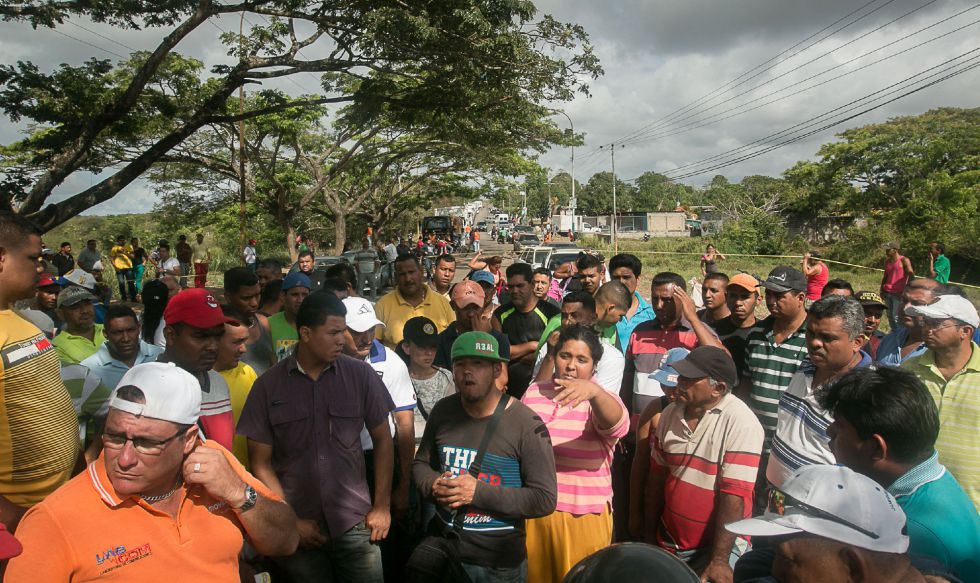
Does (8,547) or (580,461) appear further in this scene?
(580,461)

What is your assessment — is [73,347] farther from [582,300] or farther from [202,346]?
[582,300]

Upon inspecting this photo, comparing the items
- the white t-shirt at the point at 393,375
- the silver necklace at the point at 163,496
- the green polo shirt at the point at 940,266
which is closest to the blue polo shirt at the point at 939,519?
the white t-shirt at the point at 393,375

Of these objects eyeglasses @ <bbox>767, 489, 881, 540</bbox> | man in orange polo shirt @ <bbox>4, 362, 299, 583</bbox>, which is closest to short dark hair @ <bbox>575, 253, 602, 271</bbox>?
eyeglasses @ <bbox>767, 489, 881, 540</bbox>

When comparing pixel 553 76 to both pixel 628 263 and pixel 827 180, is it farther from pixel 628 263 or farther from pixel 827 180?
pixel 827 180

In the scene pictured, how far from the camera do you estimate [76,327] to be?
437cm

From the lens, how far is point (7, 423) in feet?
6.82

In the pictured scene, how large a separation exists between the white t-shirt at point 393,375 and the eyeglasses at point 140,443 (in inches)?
62.8

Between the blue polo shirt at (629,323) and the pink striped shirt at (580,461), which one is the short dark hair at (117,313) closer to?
the pink striped shirt at (580,461)

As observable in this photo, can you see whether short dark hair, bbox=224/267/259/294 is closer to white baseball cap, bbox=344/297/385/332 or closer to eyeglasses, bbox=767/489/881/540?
white baseball cap, bbox=344/297/385/332

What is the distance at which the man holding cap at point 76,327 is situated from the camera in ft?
13.6

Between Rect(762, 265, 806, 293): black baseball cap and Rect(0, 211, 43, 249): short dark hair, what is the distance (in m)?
4.14

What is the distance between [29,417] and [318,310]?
1.21 m

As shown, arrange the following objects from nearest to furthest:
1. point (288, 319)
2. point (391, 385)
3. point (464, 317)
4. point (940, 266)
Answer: point (391, 385), point (288, 319), point (464, 317), point (940, 266)

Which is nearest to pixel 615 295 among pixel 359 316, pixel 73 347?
pixel 359 316
